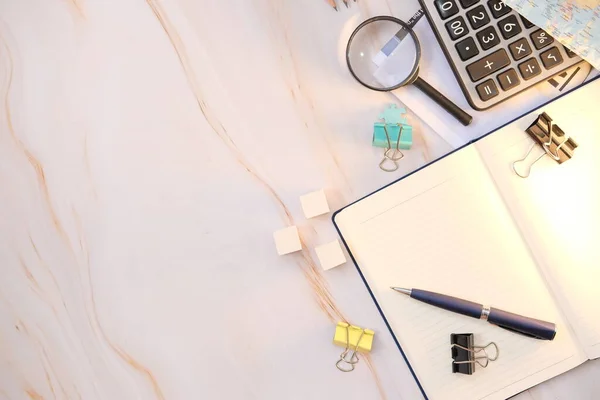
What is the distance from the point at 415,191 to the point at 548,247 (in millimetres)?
176

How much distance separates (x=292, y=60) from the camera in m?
0.76

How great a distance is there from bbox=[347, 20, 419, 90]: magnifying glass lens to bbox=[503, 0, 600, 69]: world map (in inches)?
5.3

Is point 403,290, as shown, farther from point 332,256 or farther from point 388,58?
point 388,58

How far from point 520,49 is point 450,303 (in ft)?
1.06

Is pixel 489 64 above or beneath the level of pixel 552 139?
above

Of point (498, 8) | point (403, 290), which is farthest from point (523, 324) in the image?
point (498, 8)

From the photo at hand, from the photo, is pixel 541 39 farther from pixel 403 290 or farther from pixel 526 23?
pixel 403 290

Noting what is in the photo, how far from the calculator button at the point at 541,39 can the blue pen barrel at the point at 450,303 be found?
326 mm

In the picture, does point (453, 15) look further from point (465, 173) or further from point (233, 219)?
point (233, 219)

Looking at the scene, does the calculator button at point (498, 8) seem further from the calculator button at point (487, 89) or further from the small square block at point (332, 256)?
the small square block at point (332, 256)

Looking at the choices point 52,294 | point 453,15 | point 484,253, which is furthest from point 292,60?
point 52,294

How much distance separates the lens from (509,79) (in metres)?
0.70

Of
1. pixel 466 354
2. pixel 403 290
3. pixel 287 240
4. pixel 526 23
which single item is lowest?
pixel 466 354

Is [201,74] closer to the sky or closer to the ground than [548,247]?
closer to the sky
